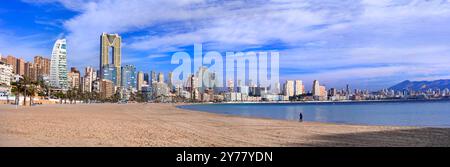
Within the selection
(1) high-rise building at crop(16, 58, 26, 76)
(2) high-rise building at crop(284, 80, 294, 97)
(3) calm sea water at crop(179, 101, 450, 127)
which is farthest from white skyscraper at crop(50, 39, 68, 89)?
(2) high-rise building at crop(284, 80, 294, 97)

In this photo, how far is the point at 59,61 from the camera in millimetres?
179875

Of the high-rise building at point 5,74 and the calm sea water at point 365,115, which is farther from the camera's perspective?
the high-rise building at point 5,74

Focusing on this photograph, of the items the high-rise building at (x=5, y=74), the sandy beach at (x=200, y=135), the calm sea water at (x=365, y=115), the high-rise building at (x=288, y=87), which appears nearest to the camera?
the sandy beach at (x=200, y=135)

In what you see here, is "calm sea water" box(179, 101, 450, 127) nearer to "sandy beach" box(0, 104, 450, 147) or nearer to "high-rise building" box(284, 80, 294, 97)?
"high-rise building" box(284, 80, 294, 97)

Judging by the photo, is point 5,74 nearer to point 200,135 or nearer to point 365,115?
point 365,115

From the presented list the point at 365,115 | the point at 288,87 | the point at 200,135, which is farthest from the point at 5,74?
the point at 200,135

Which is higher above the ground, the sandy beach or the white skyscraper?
the white skyscraper

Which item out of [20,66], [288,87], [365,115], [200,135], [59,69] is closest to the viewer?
[200,135]

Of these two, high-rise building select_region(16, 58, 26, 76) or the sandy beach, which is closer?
the sandy beach

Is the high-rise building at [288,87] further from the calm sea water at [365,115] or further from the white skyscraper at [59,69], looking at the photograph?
the white skyscraper at [59,69]

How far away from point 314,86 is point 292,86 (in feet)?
341

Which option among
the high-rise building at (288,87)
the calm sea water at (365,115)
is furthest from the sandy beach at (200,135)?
the high-rise building at (288,87)

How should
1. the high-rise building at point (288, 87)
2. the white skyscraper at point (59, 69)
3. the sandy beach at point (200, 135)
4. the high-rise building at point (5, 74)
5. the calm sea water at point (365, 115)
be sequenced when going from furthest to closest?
the white skyscraper at point (59, 69), the high-rise building at point (5, 74), the high-rise building at point (288, 87), the calm sea water at point (365, 115), the sandy beach at point (200, 135)
